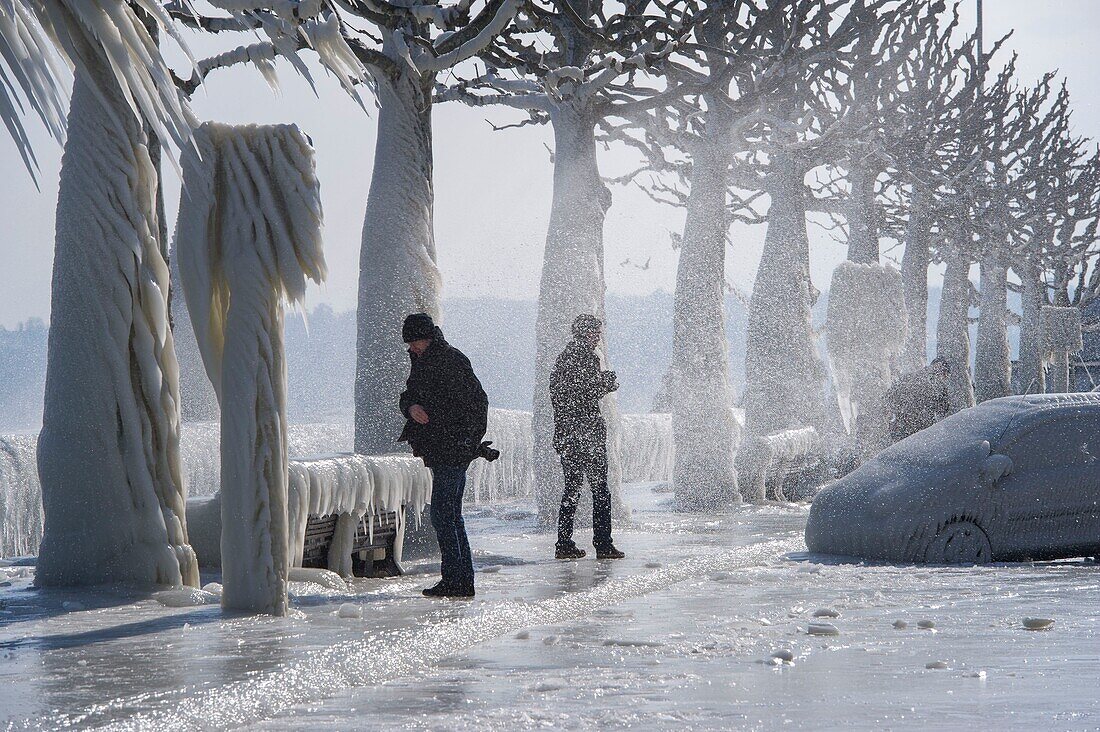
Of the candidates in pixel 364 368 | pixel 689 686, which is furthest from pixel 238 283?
pixel 364 368

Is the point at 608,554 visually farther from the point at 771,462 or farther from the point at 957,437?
the point at 771,462

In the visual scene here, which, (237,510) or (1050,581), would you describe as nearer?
(237,510)

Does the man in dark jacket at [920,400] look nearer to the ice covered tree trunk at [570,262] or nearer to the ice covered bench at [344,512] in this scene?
the ice covered tree trunk at [570,262]

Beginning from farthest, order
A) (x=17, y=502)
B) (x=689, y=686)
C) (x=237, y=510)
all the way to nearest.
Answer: (x=17, y=502), (x=237, y=510), (x=689, y=686)

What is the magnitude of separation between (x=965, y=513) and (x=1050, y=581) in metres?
1.42

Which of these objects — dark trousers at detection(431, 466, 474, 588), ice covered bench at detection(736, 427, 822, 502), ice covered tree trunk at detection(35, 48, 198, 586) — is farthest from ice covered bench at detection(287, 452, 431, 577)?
ice covered bench at detection(736, 427, 822, 502)

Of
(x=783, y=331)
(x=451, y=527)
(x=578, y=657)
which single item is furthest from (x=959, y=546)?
(x=783, y=331)

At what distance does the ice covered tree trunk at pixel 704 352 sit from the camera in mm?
17562

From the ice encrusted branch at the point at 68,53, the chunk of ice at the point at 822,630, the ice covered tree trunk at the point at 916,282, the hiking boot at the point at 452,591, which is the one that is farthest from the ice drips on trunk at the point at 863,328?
the ice encrusted branch at the point at 68,53

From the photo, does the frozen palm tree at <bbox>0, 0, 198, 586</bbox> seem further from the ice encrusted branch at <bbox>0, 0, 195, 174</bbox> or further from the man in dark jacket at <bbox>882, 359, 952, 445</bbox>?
the man in dark jacket at <bbox>882, 359, 952, 445</bbox>

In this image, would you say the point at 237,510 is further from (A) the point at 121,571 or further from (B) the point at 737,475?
(B) the point at 737,475

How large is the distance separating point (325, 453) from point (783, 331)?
13495 millimetres

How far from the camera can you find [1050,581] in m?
8.60

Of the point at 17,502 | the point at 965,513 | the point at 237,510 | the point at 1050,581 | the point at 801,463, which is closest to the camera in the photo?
the point at 237,510
